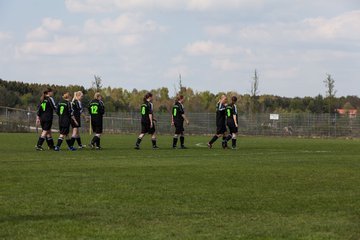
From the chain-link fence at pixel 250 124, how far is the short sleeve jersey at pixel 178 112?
25.5 meters

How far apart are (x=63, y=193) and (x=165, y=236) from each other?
10.5 feet

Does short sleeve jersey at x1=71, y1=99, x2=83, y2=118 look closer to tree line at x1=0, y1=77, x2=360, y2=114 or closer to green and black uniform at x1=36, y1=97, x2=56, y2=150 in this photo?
green and black uniform at x1=36, y1=97, x2=56, y2=150

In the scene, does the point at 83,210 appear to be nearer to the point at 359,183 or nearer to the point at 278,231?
the point at 278,231

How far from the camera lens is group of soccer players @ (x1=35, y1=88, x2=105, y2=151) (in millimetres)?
20078

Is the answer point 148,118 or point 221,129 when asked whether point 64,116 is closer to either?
point 148,118

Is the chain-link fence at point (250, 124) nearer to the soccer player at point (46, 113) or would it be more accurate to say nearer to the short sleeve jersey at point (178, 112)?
the short sleeve jersey at point (178, 112)

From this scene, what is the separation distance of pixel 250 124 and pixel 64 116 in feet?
99.9

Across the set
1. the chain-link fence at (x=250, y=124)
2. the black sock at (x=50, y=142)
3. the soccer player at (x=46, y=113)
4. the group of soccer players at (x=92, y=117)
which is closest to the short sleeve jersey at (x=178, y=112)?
the group of soccer players at (x=92, y=117)

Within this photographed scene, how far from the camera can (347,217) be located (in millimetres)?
7059

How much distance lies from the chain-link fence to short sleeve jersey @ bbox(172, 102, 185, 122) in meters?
25.5

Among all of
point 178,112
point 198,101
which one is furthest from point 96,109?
point 198,101

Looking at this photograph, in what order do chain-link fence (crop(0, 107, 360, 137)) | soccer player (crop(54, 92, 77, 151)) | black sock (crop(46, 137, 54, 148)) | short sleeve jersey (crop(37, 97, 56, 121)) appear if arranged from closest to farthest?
short sleeve jersey (crop(37, 97, 56, 121)), black sock (crop(46, 137, 54, 148)), soccer player (crop(54, 92, 77, 151)), chain-link fence (crop(0, 107, 360, 137))

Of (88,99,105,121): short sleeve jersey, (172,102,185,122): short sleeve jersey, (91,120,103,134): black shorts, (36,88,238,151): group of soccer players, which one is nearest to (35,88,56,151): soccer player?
(36,88,238,151): group of soccer players

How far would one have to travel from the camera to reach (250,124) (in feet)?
163
